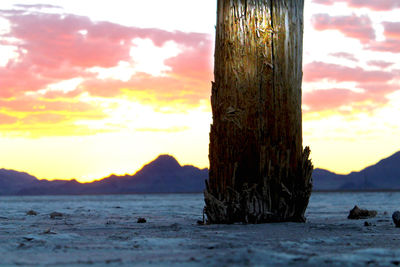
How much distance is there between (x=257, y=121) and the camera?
5207mm

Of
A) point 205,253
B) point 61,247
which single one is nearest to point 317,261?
point 205,253

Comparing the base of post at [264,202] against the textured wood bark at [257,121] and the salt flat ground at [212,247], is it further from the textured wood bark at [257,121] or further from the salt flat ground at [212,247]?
the salt flat ground at [212,247]

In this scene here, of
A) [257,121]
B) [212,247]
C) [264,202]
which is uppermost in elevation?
[257,121]

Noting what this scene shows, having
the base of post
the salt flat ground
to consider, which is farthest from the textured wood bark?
the salt flat ground

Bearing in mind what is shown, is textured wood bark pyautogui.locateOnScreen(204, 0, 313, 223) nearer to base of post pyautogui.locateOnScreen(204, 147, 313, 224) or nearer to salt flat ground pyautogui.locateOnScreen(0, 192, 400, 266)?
base of post pyautogui.locateOnScreen(204, 147, 313, 224)

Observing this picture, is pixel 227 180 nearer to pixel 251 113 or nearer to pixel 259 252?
pixel 251 113

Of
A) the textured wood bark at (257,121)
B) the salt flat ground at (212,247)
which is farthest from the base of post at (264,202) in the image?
the salt flat ground at (212,247)

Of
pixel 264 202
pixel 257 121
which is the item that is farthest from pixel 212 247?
pixel 257 121

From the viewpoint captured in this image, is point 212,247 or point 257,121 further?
point 257,121

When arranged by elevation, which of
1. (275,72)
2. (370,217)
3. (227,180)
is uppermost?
(275,72)

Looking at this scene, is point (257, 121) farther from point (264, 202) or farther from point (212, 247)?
point (212, 247)

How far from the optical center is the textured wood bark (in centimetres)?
515

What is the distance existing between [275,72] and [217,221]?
5.43ft

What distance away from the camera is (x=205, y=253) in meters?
3.01
